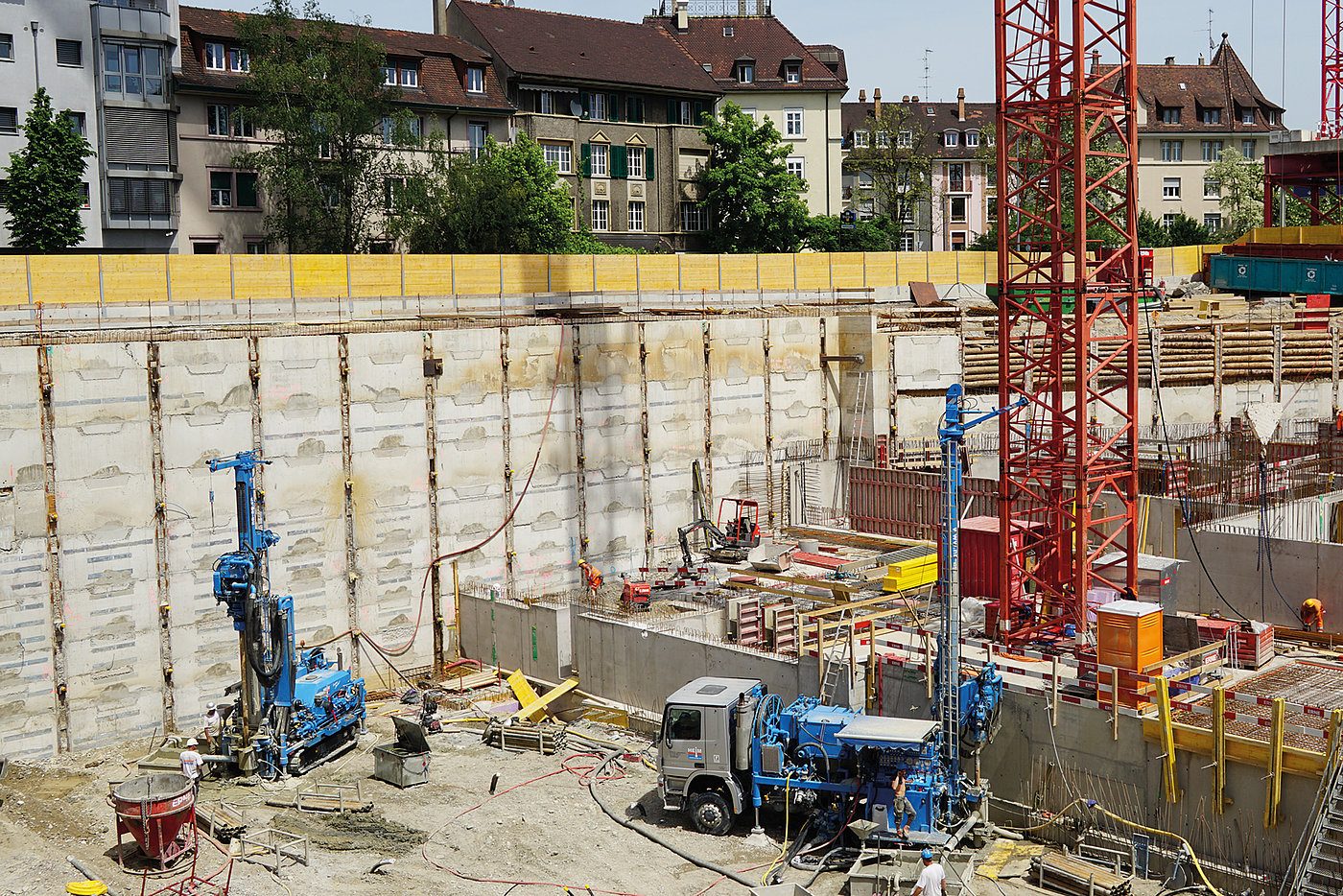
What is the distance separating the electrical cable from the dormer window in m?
31.3

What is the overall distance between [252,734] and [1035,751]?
50.1 feet

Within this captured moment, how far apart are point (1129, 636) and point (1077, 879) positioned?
500cm

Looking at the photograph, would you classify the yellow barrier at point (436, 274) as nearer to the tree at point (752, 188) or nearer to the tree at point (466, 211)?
the tree at point (466, 211)

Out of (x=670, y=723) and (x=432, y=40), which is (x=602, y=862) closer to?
(x=670, y=723)


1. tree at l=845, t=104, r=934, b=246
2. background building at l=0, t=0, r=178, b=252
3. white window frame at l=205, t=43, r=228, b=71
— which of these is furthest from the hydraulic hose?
tree at l=845, t=104, r=934, b=246

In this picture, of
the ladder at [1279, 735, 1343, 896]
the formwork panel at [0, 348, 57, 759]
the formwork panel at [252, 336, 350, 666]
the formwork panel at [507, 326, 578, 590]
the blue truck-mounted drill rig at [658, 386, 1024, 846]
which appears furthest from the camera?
the formwork panel at [507, 326, 578, 590]

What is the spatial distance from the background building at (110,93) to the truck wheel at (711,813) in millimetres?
40971

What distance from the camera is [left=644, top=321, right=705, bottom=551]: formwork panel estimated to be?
1599 inches

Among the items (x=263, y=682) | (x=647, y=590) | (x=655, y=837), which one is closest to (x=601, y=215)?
(x=647, y=590)

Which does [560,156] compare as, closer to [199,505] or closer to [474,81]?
[474,81]

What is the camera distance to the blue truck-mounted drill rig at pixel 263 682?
25953 mm

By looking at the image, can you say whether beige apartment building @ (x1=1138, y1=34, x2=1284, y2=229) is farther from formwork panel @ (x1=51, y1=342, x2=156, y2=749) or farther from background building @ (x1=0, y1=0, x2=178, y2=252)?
formwork panel @ (x1=51, y1=342, x2=156, y2=749)

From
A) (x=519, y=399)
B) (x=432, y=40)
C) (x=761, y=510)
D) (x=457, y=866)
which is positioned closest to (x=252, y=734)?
(x=457, y=866)

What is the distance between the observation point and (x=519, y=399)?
123 ft
